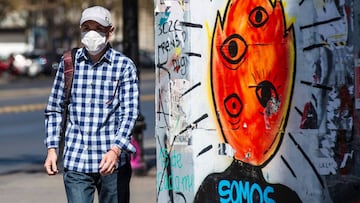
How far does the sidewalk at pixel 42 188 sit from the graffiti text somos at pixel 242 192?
12.7ft

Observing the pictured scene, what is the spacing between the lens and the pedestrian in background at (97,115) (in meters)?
5.98

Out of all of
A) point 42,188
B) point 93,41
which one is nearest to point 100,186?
point 93,41

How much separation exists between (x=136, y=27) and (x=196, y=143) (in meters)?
6.59

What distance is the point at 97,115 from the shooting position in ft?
19.7

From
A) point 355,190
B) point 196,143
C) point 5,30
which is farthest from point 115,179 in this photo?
point 5,30

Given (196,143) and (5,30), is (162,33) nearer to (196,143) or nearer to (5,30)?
(196,143)

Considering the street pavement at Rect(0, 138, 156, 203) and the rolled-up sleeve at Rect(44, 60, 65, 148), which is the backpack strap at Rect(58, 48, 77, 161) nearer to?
the rolled-up sleeve at Rect(44, 60, 65, 148)

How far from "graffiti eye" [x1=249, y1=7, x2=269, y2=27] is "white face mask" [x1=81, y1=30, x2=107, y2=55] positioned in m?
1.06

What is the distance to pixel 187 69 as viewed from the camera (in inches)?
270

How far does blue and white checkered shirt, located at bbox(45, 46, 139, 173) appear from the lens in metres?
5.98

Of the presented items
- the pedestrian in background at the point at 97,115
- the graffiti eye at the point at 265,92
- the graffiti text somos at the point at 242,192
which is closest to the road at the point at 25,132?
the graffiti text somos at the point at 242,192

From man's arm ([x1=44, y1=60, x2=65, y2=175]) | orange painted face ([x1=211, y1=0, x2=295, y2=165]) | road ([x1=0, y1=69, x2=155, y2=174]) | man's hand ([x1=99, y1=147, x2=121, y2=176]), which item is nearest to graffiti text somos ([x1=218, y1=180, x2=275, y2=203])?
orange painted face ([x1=211, y1=0, x2=295, y2=165])

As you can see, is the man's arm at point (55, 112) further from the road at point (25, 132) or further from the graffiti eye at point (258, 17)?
the road at point (25, 132)

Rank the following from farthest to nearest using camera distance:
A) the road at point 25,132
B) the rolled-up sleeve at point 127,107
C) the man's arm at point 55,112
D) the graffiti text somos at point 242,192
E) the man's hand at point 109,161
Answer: the road at point 25,132 < the graffiti text somos at point 242,192 < the man's arm at point 55,112 < the rolled-up sleeve at point 127,107 < the man's hand at point 109,161
